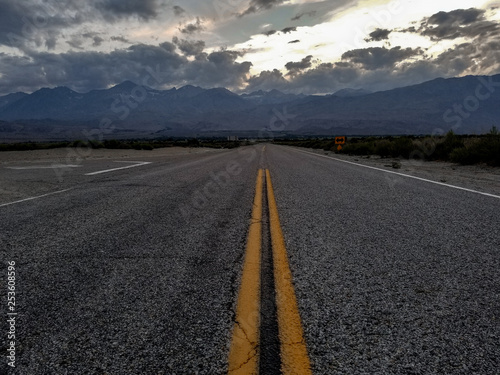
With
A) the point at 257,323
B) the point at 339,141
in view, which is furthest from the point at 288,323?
the point at 339,141

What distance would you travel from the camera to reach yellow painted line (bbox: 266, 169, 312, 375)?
58.9 inches

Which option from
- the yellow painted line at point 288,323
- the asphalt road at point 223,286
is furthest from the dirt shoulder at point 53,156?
the yellow painted line at point 288,323

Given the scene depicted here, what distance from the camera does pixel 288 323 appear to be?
183 centimetres

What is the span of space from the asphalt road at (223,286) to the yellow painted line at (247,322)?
52mm

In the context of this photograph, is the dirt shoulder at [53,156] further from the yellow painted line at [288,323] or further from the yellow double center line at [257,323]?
the yellow painted line at [288,323]

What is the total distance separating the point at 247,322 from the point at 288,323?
23cm

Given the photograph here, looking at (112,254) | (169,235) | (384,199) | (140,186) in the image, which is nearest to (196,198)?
(140,186)

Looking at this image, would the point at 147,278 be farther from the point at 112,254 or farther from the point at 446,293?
the point at 446,293

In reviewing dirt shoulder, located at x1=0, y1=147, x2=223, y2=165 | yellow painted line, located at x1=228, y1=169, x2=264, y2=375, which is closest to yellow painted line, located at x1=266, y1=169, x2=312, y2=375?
yellow painted line, located at x1=228, y1=169, x2=264, y2=375

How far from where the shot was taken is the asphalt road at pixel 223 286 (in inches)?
62.3

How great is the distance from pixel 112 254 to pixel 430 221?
387 centimetres

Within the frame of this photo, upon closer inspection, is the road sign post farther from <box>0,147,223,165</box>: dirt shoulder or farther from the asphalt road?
the asphalt road

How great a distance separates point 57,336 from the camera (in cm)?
173

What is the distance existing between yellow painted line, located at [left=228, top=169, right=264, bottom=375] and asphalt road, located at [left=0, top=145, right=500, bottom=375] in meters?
0.05
